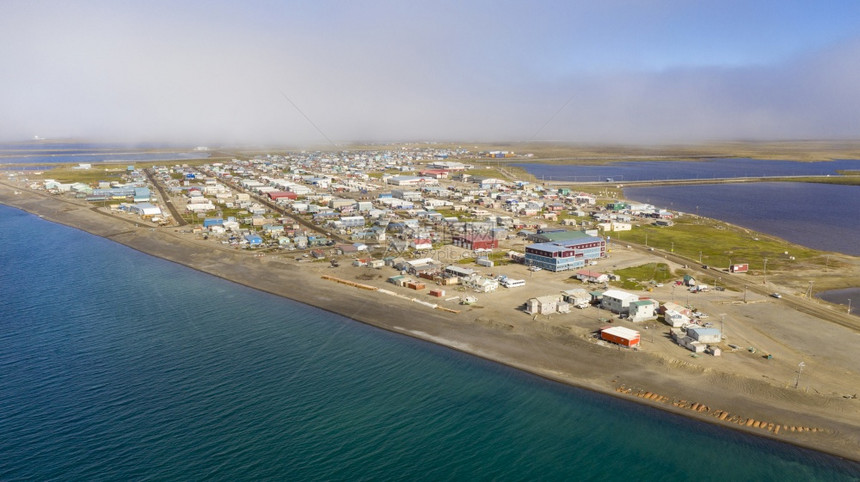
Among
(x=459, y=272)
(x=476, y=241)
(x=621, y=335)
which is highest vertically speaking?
(x=476, y=241)

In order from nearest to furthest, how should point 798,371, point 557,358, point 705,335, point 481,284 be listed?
1. point 798,371
2. point 557,358
3. point 705,335
4. point 481,284

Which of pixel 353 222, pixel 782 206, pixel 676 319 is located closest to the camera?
pixel 676 319

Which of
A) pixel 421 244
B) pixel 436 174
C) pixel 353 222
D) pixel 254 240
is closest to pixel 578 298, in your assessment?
pixel 421 244

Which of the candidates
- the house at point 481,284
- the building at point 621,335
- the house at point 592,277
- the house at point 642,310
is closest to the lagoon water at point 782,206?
the house at point 592,277

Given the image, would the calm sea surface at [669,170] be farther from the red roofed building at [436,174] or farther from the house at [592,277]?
the house at [592,277]

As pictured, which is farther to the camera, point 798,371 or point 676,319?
point 676,319

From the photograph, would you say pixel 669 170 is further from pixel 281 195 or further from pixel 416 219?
pixel 281 195
